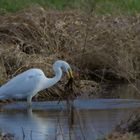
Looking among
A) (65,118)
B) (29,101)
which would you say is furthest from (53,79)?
(65,118)

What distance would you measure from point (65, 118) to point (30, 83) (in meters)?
2.44

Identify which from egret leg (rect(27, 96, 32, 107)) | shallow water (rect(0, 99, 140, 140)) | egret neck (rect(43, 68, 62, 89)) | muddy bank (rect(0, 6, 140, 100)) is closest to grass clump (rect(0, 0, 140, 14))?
muddy bank (rect(0, 6, 140, 100))

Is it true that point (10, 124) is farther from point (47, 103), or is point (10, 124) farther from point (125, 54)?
point (125, 54)

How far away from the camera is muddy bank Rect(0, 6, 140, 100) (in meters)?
18.1

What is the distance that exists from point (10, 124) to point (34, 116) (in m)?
1.07

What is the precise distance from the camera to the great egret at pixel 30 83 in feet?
54.8

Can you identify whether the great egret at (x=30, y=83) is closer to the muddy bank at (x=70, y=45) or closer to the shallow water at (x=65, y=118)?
the shallow water at (x=65, y=118)

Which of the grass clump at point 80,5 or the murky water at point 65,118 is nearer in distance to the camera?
the murky water at point 65,118

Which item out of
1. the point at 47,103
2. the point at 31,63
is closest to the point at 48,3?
the point at 31,63

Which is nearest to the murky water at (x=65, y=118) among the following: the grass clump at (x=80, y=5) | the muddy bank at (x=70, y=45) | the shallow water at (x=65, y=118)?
the shallow water at (x=65, y=118)

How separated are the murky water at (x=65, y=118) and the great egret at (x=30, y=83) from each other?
0.78ft

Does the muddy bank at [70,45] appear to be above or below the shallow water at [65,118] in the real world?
above

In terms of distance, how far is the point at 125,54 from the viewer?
715 inches

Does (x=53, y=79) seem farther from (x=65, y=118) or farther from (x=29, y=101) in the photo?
(x=65, y=118)
